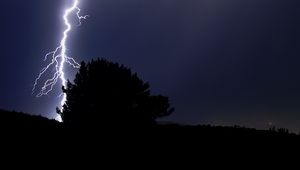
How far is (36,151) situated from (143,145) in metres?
1.79

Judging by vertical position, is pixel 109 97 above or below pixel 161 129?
above

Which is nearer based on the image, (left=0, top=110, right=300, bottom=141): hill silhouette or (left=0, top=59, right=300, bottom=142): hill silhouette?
(left=0, top=110, right=300, bottom=141): hill silhouette

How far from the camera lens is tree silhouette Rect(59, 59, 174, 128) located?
2642 cm

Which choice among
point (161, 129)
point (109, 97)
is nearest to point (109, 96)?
point (109, 97)

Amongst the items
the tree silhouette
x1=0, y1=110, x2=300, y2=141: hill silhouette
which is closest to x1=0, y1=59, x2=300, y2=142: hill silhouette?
the tree silhouette

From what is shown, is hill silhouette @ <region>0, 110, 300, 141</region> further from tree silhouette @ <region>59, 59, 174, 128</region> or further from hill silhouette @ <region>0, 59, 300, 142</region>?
tree silhouette @ <region>59, 59, 174, 128</region>

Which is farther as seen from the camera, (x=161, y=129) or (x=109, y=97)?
(x=109, y=97)

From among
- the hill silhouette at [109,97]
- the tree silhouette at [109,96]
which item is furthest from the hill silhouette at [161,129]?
the tree silhouette at [109,96]

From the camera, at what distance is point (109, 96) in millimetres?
27203

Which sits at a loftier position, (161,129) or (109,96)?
(109,96)

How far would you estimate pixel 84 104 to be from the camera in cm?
2706

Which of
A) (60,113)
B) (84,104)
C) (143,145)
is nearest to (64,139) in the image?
(143,145)

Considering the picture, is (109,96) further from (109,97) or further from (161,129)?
(161,129)

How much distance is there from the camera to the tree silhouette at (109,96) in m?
26.4
